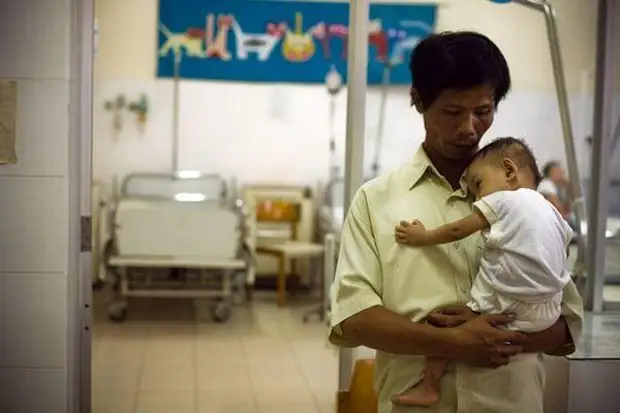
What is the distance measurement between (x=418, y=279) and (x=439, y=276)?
0.04 m

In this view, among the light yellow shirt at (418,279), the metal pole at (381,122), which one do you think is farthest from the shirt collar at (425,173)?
the metal pole at (381,122)

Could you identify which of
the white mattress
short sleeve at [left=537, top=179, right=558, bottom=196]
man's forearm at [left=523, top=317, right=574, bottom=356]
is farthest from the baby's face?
the white mattress

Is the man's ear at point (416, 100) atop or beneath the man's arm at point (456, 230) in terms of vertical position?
atop

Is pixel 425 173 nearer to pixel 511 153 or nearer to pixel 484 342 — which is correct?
pixel 511 153

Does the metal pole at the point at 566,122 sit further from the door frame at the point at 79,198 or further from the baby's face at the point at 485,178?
the baby's face at the point at 485,178

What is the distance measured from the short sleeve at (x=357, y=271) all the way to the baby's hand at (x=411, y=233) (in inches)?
2.4

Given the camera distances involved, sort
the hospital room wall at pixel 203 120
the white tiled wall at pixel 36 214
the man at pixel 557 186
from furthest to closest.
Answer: the hospital room wall at pixel 203 120, the man at pixel 557 186, the white tiled wall at pixel 36 214

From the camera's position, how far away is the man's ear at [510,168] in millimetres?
1572

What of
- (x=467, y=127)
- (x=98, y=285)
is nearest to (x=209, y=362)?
(x=98, y=285)

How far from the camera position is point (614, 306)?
3191 millimetres

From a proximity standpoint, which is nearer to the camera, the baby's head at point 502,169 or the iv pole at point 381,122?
the baby's head at point 502,169

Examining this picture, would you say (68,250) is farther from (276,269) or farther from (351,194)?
(276,269)

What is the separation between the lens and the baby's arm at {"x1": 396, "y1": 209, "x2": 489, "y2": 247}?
1.49m

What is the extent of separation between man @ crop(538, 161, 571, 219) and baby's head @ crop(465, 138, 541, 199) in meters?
1.81
